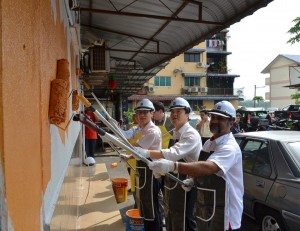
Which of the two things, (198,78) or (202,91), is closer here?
(202,91)

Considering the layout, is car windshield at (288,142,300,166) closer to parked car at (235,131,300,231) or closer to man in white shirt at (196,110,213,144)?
parked car at (235,131,300,231)

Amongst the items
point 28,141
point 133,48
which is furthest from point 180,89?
point 28,141

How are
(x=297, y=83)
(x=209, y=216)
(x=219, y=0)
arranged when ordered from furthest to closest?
(x=297, y=83)
(x=219, y=0)
(x=209, y=216)

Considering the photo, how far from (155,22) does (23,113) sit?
4.84 m

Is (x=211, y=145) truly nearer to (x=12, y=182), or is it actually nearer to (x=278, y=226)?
(x=278, y=226)

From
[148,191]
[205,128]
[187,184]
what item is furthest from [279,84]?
[187,184]

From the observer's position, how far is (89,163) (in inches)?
330

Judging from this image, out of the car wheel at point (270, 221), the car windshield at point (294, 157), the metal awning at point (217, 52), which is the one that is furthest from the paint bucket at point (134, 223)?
the metal awning at point (217, 52)

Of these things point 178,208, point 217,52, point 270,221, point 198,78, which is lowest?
point 270,221

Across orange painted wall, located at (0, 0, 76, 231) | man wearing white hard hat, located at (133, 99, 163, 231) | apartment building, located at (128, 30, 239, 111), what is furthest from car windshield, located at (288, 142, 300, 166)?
apartment building, located at (128, 30, 239, 111)

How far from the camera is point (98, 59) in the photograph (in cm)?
761

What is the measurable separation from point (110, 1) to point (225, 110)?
319cm

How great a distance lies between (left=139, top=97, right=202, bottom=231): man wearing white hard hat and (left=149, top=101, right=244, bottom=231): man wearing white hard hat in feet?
1.61

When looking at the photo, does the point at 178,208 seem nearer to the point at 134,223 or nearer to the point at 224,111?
the point at 134,223
